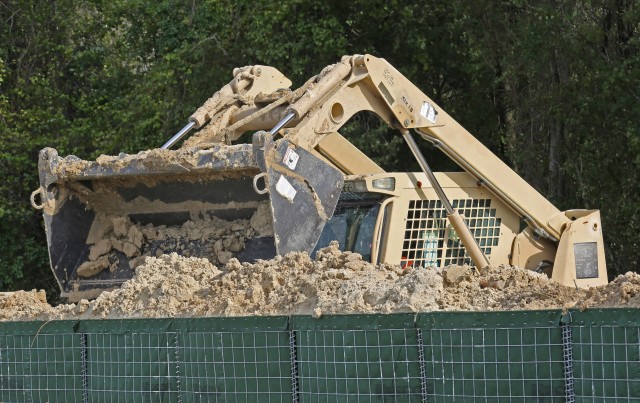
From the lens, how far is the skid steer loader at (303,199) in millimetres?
10664

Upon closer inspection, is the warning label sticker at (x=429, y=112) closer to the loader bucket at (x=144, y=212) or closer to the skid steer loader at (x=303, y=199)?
the skid steer loader at (x=303, y=199)

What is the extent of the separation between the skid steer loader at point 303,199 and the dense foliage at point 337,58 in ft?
17.3

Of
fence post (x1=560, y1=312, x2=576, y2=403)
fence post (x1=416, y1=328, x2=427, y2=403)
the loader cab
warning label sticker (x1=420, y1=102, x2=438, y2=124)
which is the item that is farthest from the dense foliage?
fence post (x1=560, y1=312, x2=576, y2=403)

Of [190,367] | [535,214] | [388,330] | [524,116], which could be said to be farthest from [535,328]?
[524,116]

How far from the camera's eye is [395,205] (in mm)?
11047

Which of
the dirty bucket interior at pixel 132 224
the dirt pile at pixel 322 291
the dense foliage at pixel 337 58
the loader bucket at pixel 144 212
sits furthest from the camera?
the dense foliage at pixel 337 58

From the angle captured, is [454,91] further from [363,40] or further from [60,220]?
[60,220]

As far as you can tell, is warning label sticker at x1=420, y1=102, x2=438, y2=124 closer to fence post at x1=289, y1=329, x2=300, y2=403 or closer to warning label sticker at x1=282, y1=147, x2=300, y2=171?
warning label sticker at x1=282, y1=147, x2=300, y2=171

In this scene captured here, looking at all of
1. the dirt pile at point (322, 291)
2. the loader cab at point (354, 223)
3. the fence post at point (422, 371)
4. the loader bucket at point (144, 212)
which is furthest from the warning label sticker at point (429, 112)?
the fence post at point (422, 371)

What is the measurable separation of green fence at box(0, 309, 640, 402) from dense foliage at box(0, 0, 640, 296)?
9.46 metres

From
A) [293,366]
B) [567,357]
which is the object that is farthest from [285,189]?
[567,357]

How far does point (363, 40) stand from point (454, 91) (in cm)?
199

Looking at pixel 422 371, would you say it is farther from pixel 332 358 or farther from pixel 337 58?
pixel 337 58

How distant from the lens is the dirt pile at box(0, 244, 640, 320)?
23.7 feet
